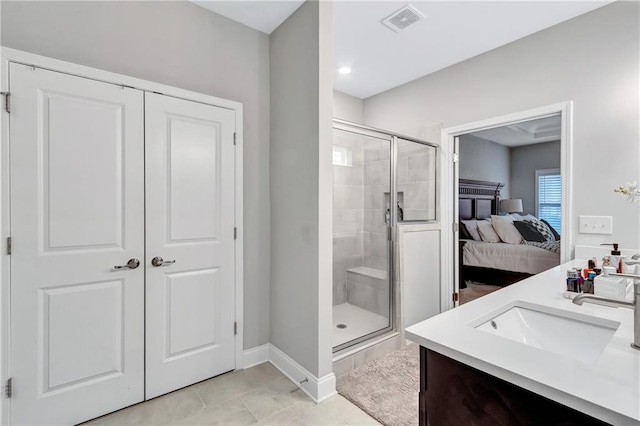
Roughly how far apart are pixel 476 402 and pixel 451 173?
267cm

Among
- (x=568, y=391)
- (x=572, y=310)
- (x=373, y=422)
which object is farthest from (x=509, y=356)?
(x=373, y=422)

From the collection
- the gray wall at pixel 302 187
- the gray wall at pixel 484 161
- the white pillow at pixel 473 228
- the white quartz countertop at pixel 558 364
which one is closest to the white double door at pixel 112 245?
the gray wall at pixel 302 187

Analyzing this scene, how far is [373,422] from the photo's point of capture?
173cm

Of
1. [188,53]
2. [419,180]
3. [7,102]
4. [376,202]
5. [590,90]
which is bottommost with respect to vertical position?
[376,202]

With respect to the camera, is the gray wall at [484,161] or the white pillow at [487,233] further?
the gray wall at [484,161]

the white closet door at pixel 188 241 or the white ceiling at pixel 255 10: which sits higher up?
the white ceiling at pixel 255 10

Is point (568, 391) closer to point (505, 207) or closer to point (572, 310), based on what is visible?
point (572, 310)

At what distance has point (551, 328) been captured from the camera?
45.8 inches

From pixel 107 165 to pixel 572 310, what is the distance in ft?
7.81

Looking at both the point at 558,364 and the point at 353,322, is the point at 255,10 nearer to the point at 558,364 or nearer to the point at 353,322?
the point at 558,364

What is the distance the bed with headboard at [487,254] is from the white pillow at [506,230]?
6 cm

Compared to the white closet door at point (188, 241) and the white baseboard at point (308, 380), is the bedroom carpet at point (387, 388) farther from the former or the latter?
the white closet door at point (188, 241)

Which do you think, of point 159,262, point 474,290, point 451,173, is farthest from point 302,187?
point 474,290

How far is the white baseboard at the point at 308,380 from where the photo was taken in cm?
193
